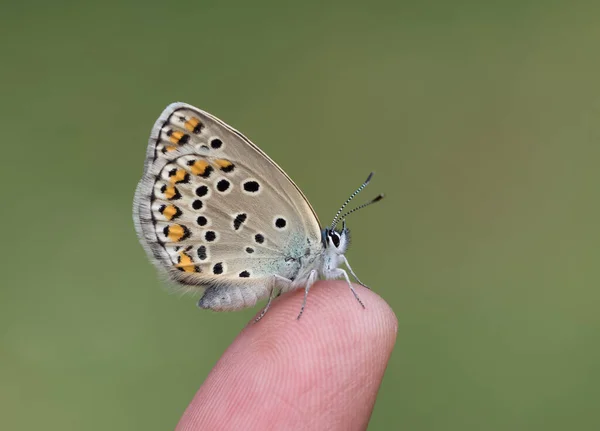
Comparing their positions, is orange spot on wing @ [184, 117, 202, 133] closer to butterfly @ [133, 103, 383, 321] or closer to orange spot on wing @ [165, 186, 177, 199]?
butterfly @ [133, 103, 383, 321]

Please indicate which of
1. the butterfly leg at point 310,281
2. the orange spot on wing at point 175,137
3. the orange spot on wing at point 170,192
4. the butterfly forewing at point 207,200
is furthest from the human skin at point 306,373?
the orange spot on wing at point 175,137

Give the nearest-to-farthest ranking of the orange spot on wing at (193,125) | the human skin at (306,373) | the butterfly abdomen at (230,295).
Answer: the human skin at (306,373)
the orange spot on wing at (193,125)
the butterfly abdomen at (230,295)

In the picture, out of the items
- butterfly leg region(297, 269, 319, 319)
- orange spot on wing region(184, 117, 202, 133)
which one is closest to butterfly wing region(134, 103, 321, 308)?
orange spot on wing region(184, 117, 202, 133)

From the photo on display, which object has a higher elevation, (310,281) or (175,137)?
(175,137)

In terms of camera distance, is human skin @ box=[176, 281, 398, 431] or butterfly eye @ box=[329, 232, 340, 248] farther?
butterfly eye @ box=[329, 232, 340, 248]

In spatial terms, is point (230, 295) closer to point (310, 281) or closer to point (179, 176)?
point (310, 281)

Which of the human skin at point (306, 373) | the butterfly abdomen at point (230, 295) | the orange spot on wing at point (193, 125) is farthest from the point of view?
the butterfly abdomen at point (230, 295)

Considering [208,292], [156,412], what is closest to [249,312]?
[156,412]

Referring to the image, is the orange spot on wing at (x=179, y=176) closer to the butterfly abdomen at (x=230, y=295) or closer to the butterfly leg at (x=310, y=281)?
the butterfly abdomen at (x=230, y=295)

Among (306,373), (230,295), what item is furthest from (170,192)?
(306,373)
